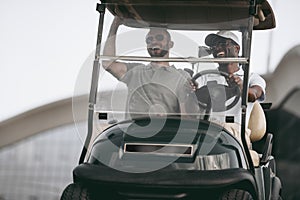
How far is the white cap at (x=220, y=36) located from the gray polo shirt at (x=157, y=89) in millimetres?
196

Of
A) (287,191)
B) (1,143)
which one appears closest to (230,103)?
(287,191)

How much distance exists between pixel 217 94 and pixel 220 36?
327mm

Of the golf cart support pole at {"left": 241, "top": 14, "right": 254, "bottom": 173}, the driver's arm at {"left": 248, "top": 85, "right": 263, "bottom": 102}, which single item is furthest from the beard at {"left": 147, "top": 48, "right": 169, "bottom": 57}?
the driver's arm at {"left": 248, "top": 85, "right": 263, "bottom": 102}

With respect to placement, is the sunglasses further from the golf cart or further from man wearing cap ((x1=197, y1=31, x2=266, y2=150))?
man wearing cap ((x1=197, y1=31, x2=266, y2=150))

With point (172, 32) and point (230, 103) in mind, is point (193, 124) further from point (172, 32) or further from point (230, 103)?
point (172, 32)

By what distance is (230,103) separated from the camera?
2.52 meters

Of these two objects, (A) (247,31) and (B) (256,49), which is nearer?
(A) (247,31)

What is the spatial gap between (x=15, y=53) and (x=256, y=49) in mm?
1719

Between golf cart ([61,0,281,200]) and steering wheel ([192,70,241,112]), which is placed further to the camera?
steering wheel ([192,70,241,112])

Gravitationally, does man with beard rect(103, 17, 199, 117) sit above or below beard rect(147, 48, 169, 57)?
below

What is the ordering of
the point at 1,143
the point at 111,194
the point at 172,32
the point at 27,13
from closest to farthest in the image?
the point at 111,194 → the point at 172,32 → the point at 27,13 → the point at 1,143

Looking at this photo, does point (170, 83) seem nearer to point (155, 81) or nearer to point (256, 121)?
point (155, 81)

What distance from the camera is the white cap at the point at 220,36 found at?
271 cm

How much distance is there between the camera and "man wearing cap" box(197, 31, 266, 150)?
97.7 inches
